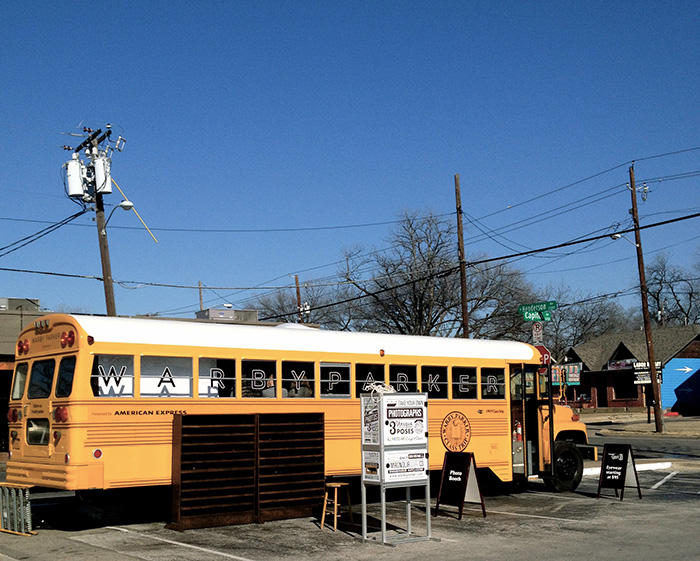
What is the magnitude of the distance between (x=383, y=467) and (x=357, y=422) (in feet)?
8.38

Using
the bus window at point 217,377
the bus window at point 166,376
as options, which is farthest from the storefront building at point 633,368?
the bus window at point 166,376

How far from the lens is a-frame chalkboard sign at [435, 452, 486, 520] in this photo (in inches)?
476

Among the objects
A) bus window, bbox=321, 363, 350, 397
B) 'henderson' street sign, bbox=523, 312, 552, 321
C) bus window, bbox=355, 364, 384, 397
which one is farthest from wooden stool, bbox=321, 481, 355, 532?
'henderson' street sign, bbox=523, 312, 552, 321

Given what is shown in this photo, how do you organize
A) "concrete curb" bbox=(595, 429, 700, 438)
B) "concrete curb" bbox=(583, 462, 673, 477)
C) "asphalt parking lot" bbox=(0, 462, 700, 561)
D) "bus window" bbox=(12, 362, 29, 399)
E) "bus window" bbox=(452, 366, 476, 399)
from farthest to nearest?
"concrete curb" bbox=(595, 429, 700, 438) → "concrete curb" bbox=(583, 462, 673, 477) → "bus window" bbox=(452, 366, 476, 399) → "bus window" bbox=(12, 362, 29, 399) → "asphalt parking lot" bbox=(0, 462, 700, 561)

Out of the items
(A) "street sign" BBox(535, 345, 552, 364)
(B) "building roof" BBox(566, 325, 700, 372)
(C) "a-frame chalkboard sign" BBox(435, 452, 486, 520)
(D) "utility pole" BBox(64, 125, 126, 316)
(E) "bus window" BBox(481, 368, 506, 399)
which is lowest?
(C) "a-frame chalkboard sign" BBox(435, 452, 486, 520)

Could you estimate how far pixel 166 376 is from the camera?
11383 millimetres

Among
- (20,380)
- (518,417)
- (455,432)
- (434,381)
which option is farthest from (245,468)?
(518,417)

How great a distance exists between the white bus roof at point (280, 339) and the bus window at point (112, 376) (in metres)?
0.26

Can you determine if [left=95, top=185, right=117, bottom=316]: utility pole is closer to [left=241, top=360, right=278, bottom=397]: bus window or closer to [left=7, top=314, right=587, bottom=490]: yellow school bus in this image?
[left=7, top=314, right=587, bottom=490]: yellow school bus

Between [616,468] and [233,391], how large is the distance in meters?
6.65

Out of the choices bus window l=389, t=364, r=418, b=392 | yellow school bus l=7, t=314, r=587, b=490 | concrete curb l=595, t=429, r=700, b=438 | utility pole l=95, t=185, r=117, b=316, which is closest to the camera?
yellow school bus l=7, t=314, r=587, b=490

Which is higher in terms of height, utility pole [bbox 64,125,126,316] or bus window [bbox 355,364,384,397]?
utility pole [bbox 64,125,126,316]

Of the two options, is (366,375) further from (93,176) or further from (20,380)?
(93,176)

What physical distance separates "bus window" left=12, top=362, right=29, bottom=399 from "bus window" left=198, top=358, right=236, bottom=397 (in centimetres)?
255
